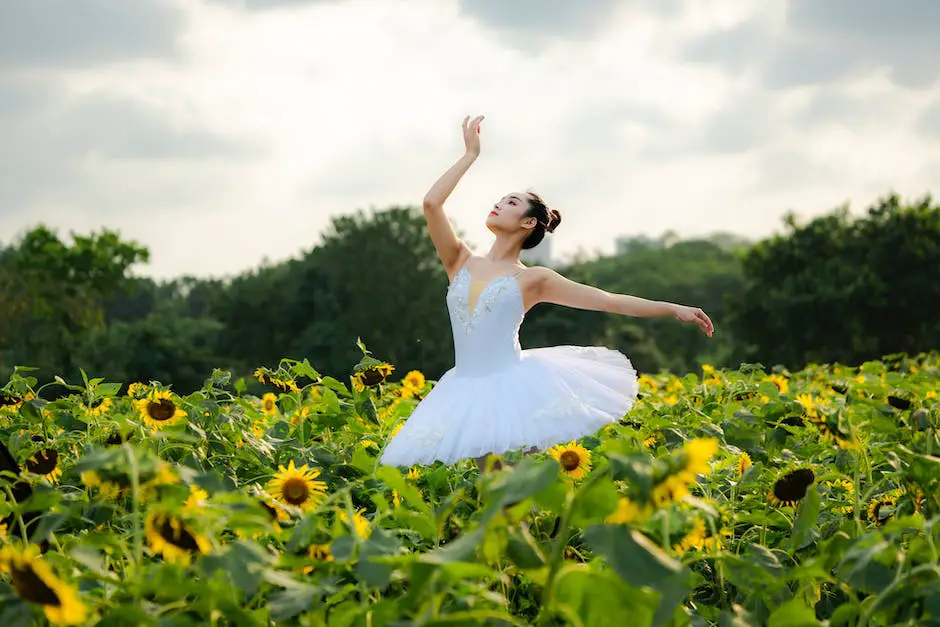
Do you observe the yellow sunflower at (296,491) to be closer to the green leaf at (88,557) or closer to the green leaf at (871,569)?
the green leaf at (88,557)

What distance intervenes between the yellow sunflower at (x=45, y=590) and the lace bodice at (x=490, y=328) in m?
2.54

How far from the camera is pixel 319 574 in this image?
168cm

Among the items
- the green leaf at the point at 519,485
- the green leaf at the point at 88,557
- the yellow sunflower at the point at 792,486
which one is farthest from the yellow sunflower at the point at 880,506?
the green leaf at the point at 88,557

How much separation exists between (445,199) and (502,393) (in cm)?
76

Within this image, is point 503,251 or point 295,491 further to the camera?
point 503,251

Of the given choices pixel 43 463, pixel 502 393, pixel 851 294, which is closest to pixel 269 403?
pixel 502 393

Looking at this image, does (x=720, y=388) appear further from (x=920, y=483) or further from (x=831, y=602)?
(x=920, y=483)

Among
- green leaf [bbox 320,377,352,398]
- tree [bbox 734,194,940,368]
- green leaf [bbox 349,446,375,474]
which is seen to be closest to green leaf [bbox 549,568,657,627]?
green leaf [bbox 349,446,375,474]

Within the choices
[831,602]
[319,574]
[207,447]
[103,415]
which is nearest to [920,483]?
[831,602]

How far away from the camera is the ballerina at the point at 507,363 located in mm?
3518

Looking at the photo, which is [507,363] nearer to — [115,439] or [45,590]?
[115,439]

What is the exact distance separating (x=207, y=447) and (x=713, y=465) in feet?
5.15

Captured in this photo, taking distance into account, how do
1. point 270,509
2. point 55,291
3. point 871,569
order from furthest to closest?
point 55,291
point 270,509
point 871,569

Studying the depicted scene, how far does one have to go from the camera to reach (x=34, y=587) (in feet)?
4.66
